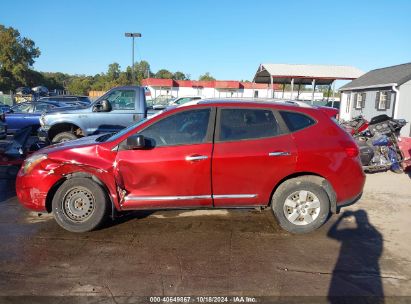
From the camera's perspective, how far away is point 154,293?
334 cm

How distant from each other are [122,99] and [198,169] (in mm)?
5233

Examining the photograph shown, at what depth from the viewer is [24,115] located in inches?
528

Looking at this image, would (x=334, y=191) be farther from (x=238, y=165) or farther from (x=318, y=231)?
(x=238, y=165)

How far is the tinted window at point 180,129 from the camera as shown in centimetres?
460

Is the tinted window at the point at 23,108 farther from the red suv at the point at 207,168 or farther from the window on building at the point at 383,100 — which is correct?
the window on building at the point at 383,100

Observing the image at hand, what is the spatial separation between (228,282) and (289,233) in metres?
1.56

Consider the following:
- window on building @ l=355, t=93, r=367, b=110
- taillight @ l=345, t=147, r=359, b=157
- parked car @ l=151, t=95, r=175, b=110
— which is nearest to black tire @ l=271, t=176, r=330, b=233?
taillight @ l=345, t=147, r=359, b=157

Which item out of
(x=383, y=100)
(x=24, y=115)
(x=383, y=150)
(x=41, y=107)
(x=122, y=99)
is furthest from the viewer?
(x=383, y=100)

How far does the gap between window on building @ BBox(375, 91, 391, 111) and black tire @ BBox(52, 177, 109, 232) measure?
62.1 ft

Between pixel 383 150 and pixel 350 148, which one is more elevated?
pixel 350 148

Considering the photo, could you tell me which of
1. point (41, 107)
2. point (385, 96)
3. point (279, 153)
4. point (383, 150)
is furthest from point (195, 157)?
point (385, 96)

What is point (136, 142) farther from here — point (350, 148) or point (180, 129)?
point (350, 148)

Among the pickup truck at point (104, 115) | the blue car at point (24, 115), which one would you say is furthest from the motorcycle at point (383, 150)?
the blue car at point (24, 115)

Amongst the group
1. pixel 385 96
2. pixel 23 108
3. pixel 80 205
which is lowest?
pixel 80 205
